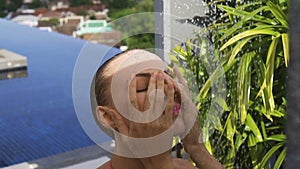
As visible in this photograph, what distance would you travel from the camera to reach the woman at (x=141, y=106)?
1.21 metres

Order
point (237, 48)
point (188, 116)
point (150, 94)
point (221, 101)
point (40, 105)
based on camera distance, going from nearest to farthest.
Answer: point (150, 94)
point (188, 116)
point (221, 101)
point (237, 48)
point (40, 105)

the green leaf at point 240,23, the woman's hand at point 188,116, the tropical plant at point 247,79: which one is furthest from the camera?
the green leaf at point 240,23

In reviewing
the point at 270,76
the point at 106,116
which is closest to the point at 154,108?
the point at 106,116

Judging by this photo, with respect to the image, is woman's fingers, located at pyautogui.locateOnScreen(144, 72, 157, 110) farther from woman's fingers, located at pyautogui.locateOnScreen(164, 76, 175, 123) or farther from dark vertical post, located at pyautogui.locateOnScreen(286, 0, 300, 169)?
dark vertical post, located at pyautogui.locateOnScreen(286, 0, 300, 169)

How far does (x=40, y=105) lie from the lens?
23.5 feet

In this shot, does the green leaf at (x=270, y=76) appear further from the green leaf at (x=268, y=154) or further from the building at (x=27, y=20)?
the building at (x=27, y=20)

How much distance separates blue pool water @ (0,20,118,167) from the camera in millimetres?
5426

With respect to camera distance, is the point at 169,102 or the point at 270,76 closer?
the point at 169,102

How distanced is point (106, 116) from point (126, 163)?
0.60 feet

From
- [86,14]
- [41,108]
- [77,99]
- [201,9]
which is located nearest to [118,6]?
[86,14]

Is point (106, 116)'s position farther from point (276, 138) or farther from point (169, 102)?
point (276, 138)

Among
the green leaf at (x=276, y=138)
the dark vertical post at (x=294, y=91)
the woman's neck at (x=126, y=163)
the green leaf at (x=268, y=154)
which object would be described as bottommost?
the green leaf at (x=268, y=154)

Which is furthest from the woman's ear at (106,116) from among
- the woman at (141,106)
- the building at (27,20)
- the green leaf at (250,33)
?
the building at (27,20)

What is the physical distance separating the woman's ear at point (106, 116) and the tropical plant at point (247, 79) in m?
1.21
